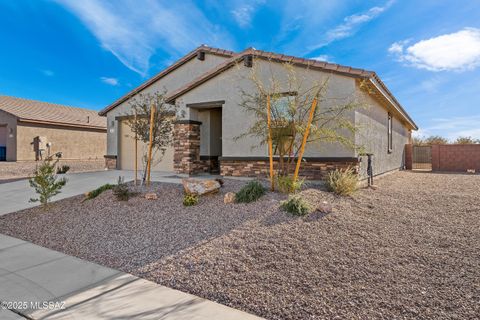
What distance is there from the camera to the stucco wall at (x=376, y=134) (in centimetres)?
896

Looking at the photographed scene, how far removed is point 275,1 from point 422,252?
8927 mm

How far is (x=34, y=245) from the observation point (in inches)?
191

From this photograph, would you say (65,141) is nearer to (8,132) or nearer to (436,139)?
(8,132)

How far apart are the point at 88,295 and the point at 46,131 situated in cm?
2271

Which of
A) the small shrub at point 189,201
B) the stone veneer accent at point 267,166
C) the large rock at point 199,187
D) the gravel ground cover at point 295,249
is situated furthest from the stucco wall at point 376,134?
the small shrub at point 189,201

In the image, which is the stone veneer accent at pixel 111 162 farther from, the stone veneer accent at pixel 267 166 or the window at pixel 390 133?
the window at pixel 390 133

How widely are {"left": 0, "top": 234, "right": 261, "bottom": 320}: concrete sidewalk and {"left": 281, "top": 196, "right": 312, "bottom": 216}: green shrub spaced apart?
9.31 ft

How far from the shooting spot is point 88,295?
119 inches

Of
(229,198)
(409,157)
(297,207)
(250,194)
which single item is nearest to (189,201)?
(229,198)

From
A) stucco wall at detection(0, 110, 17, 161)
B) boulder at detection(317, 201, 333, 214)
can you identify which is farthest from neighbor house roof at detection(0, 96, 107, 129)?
boulder at detection(317, 201, 333, 214)

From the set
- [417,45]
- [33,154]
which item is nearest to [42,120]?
[33,154]

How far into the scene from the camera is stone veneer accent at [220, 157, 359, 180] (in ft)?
27.7

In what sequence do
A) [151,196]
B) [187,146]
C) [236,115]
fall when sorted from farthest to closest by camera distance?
[187,146] < [236,115] < [151,196]

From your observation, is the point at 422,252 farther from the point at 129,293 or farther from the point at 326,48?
the point at 326,48
